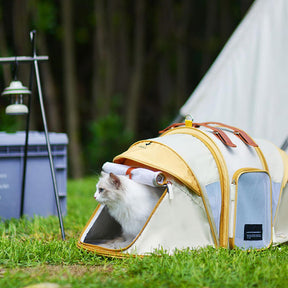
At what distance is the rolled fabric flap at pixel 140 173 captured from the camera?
2.93m

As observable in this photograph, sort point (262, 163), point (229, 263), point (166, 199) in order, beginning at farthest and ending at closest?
point (262, 163), point (166, 199), point (229, 263)

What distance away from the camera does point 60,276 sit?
8.23 feet

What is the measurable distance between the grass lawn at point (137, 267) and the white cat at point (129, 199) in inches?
11.0

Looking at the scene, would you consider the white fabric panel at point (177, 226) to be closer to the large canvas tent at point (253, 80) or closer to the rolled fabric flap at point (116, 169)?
the rolled fabric flap at point (116, 169)

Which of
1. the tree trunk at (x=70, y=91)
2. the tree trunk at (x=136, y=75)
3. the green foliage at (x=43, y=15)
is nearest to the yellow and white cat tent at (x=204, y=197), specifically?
the tree trunk at (x=70, y=91)

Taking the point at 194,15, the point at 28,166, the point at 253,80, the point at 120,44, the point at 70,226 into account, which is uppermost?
the point at 194,15

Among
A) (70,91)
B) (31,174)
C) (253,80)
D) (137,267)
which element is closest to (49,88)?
(70,91)

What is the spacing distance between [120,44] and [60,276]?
8.83 meters

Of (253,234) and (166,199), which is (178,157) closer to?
(166,199)

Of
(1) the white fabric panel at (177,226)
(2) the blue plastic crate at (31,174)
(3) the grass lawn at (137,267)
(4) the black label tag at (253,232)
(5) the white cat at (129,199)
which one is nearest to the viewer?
(3) the grass lawn at (137,267)

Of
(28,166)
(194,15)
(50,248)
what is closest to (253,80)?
(28,166)

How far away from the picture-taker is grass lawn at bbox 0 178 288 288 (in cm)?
242

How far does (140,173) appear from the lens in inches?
120

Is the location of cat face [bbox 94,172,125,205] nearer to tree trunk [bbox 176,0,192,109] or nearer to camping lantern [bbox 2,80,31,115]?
camping lantern [bbox 2,80,31,115]
